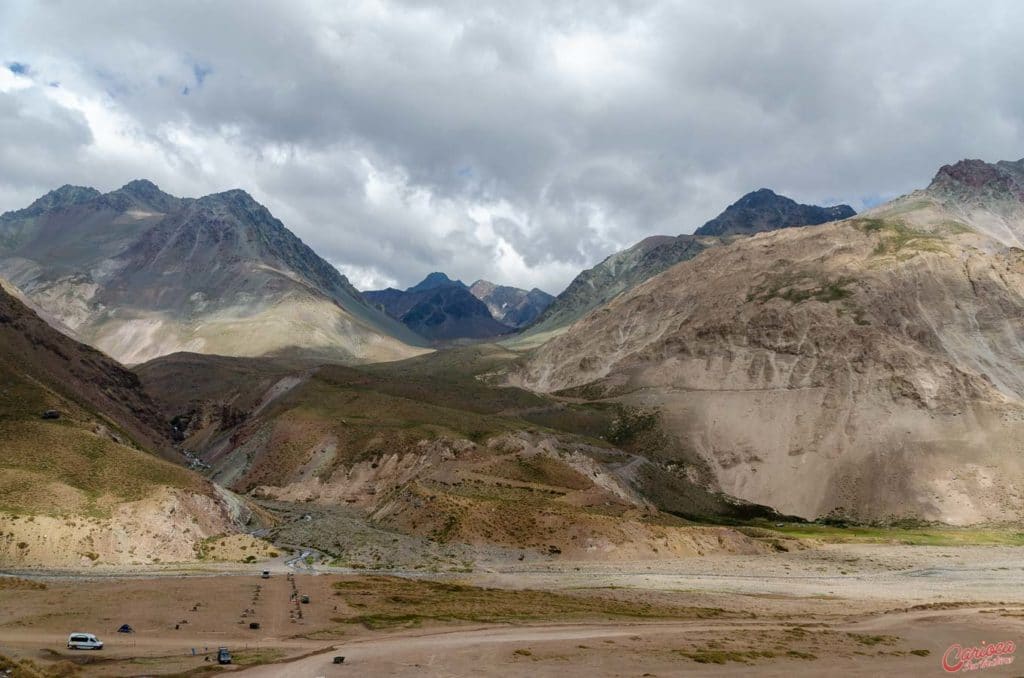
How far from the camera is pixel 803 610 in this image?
61.9 m

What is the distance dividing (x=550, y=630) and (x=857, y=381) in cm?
12434

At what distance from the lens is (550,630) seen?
47.7 meters

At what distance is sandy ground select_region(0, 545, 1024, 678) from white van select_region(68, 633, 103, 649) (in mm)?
536

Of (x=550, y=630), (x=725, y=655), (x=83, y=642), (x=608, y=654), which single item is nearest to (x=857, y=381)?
(x=725, y=655)

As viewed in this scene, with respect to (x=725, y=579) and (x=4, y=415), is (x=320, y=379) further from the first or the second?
(x=725, y=579)

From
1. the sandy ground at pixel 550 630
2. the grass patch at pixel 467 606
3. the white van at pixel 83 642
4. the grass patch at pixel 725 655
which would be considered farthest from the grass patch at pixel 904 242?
the white van at pixel 83 642

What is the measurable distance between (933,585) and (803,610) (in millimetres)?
27763

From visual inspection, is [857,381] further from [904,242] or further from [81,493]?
[81,493]

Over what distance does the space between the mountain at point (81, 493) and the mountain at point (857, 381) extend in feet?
313

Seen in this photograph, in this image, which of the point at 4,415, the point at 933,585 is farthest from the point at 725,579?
the point at 4,415

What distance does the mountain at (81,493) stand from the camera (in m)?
66.7

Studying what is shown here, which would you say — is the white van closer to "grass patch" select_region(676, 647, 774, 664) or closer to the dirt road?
the dirt road

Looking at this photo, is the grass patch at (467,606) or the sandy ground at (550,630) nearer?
the sandy ground at (550,630)

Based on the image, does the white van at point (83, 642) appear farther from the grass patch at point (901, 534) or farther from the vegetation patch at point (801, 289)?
the vegetation patch at point (801, 289)
